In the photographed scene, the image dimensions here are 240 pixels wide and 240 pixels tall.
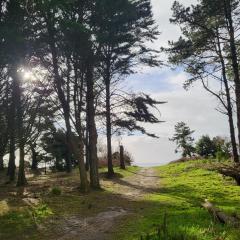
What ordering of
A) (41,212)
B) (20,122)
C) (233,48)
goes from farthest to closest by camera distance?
(233,48) → (20,122) → (41,212)

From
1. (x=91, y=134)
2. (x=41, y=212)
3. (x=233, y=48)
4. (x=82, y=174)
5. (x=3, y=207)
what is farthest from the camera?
(x=233, y=48)

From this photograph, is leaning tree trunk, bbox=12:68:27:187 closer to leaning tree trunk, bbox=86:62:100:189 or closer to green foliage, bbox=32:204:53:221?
leaning tree trunk, bbox=86:62:100:189

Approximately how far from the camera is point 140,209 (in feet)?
49.6

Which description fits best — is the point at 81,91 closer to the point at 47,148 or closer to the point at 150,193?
the point at 150,193

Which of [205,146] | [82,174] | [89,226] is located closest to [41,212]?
[89,226]

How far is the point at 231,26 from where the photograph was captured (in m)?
23.2

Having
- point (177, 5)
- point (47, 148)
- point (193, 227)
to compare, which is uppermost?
point (177, 5)

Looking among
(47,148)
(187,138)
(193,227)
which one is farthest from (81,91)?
→ (187,138)

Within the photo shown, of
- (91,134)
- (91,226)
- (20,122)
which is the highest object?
(20,122)

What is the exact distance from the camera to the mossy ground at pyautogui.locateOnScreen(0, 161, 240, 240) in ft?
34.6

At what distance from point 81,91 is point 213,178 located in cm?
891

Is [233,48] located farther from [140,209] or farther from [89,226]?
[89,226]

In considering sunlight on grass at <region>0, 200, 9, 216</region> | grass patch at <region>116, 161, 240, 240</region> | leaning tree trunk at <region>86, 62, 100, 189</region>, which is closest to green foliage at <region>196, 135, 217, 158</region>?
grass patch at <region>116, 161, 240, 240</region>

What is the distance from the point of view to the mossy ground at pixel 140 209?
415 inches
